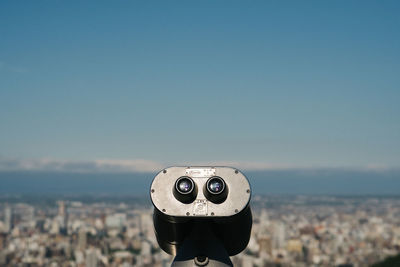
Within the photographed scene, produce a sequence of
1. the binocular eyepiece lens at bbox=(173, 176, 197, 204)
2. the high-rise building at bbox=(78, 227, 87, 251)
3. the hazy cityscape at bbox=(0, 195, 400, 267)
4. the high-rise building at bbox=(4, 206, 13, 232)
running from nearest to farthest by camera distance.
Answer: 1. the binocular eyepiece lens at bbox=(173, 176, 197, 204)
2. the hazy cityscape at bbox=(0, 195, 400, 267)
3. the high-rise building at bbox=(78, 227, 87, 251)
4. the high-rise building at bbox=(4, 206, 13, 232)

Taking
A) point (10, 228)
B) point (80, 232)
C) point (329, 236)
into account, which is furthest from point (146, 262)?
point (329, 236)

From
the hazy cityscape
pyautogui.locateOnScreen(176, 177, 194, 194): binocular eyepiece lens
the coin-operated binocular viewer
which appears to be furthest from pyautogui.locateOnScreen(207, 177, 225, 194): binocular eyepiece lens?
the hazy cityscape

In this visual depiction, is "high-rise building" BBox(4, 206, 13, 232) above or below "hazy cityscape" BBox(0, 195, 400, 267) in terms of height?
above

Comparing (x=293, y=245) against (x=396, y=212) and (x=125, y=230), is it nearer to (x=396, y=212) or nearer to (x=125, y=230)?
Result: (x=125, y=230)

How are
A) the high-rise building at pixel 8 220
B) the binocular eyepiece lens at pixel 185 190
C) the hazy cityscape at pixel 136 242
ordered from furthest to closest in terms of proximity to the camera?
the high-rise building at pixel 8 220, the hazy cityscape at pixel 136 242, the binocular eyepiece lens at pixel 185 190

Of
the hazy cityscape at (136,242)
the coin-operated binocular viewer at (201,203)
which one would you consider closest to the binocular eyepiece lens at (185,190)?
the coin-operated binocular viewer at (201,203)

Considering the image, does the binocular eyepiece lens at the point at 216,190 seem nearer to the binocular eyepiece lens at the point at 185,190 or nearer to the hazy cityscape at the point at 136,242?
the binocular eyepiece lens at the point at 185,190

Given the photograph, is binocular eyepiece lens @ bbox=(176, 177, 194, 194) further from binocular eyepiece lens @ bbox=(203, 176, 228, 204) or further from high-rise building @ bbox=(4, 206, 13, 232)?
high-rise building @ bbox=(4, 206, 13, 232)
